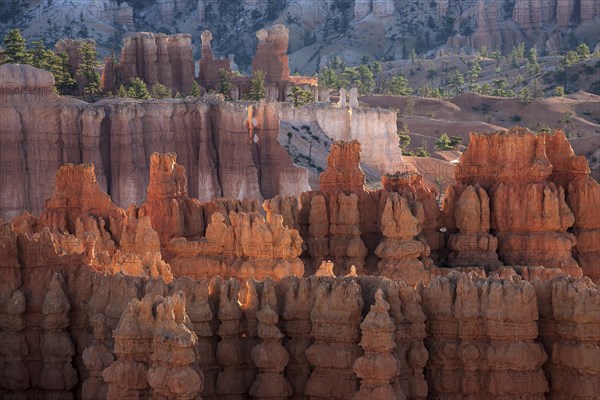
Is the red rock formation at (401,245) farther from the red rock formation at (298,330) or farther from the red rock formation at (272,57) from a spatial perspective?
the red rock formation at (272,57)

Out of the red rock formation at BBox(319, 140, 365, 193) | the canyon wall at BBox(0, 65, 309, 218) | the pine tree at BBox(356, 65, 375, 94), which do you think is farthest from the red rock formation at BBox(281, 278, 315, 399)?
the pine tree at BBox(356, 65, 375, 94)

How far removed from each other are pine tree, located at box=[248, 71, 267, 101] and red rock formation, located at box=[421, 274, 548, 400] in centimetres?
5706

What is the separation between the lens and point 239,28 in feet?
539

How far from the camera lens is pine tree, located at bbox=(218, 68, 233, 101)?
265 feet

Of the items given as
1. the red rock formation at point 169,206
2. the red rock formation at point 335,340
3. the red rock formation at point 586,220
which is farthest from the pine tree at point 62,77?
the red rock formation at point 335,340

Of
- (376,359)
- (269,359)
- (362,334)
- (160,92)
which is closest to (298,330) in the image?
(269,359)

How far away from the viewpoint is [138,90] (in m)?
72.8

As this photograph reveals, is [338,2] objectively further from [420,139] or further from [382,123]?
[382,123]

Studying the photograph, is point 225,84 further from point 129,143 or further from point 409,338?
point 409,338

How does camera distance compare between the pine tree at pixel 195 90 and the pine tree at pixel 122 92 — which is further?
the pine tree at pixel 195 90

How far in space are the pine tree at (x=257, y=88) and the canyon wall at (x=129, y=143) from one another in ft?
39.1

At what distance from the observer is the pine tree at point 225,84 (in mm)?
80812

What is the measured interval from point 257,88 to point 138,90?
31.5 feet

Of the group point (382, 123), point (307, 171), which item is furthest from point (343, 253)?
point (382, 123)
